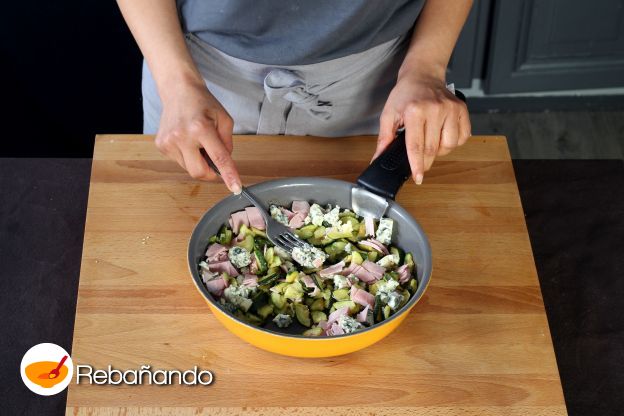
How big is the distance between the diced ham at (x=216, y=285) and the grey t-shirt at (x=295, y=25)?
0.42m

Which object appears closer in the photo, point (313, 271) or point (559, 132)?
point (313, 271)

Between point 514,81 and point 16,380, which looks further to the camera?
point 514,81

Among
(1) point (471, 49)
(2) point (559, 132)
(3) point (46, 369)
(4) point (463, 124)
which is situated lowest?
(2) point (559, 132)

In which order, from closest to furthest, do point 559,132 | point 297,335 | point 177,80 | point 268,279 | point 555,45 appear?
point 297,335 < point 268,279 < point 177,80 < point 555,45 < point 559,132

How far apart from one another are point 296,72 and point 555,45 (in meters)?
1.47

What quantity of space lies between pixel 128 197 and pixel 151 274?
7.0 inches

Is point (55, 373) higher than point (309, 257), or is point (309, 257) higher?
point (309, 257)

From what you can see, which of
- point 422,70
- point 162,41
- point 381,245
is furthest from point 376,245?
point 162,41

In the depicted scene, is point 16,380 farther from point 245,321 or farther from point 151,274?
point 245,321

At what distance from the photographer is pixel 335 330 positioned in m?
0.95

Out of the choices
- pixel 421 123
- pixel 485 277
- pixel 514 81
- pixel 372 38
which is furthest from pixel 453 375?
pixel 514 81

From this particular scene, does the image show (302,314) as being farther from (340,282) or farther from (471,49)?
(471,49)

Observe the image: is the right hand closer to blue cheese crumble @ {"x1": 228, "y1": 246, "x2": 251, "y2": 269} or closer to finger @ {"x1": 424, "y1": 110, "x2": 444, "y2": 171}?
blue cheese crumble @ {"x1": 228, "y1": 246, "x2": 251, "y2": 269}

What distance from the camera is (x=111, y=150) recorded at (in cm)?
129
